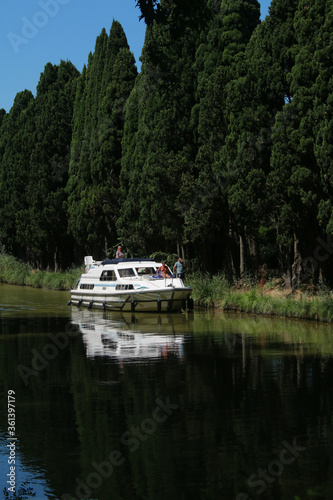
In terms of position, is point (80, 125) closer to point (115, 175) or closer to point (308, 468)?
point (115, 175)

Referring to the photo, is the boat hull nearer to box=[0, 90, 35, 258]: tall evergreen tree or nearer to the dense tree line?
the dense tree line

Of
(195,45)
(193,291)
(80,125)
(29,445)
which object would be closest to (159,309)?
(193,291)

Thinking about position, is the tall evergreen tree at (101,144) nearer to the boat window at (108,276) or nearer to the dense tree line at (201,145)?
the dense tree line at (201,145)

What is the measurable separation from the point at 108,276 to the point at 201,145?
7.08 m

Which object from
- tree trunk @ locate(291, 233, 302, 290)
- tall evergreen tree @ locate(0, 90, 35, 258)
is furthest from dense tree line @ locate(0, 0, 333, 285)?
tall evergreen tree @ locate(0, 90, 35, 258)

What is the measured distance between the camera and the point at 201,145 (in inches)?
1374

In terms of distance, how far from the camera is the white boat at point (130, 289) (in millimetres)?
31406

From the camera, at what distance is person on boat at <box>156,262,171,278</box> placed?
107ft

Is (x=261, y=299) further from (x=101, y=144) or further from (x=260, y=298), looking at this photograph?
(x=101, y=144)
